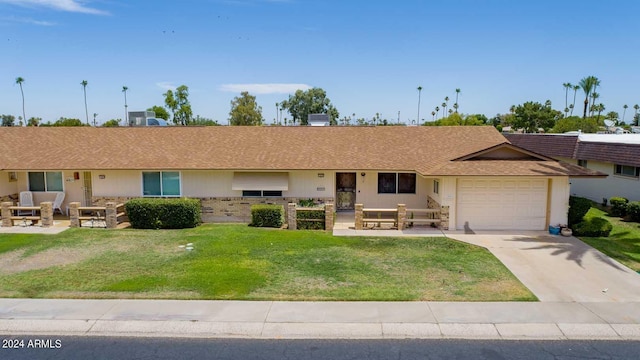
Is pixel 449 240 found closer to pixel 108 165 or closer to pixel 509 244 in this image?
pixel 509 244

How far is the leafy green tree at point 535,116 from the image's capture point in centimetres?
6788

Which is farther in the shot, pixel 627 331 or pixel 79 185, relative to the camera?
pixel 79 185

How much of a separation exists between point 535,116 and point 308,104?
1577 inches

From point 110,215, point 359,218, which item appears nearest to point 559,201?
point 359,218

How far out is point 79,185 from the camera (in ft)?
70.1

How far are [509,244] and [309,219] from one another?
739cm

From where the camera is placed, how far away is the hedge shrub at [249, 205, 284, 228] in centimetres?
1866

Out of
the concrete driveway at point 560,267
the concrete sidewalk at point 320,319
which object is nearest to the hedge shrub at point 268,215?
the concrete driveway at point 560,267

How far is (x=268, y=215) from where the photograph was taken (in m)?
18.7

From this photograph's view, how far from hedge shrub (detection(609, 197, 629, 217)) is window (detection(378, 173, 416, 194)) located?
29.7 feet

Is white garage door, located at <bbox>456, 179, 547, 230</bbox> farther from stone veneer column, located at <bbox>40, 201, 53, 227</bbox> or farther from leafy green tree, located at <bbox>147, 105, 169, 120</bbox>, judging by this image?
leafy green tree, located at <bbox>147, 105, 169, 120</bbox>

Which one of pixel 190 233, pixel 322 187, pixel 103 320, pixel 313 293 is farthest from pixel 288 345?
pixel 322 187

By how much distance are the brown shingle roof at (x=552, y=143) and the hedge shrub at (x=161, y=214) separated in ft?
69.5

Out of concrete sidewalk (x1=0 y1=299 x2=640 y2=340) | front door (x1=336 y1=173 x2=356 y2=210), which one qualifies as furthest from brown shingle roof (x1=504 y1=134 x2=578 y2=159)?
concrete sidewalk (x1=0 y1=299 x2=640 y2=340)
